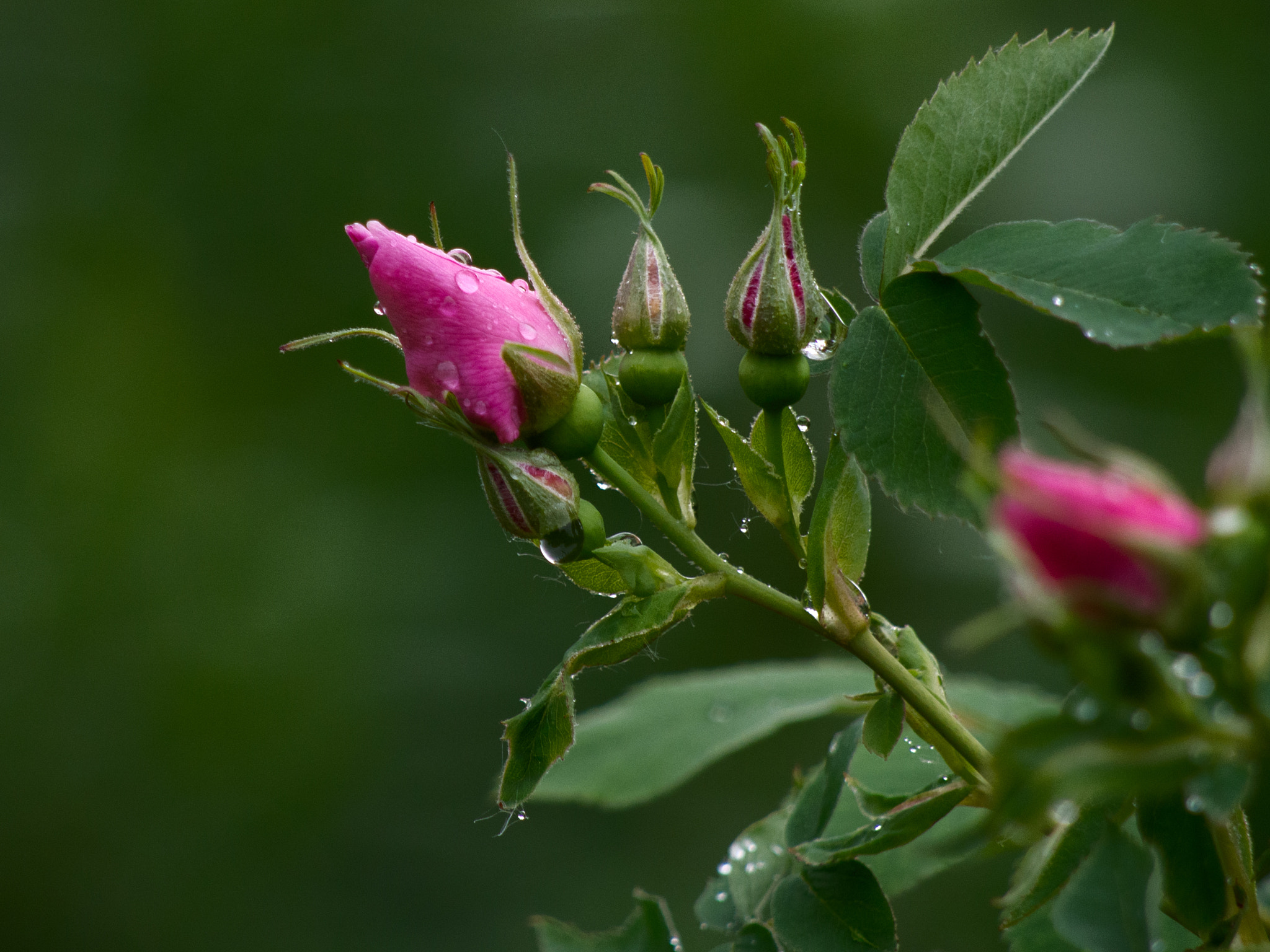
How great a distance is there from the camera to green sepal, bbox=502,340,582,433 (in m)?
0.81

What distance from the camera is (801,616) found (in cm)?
84

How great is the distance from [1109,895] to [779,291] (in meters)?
0.47

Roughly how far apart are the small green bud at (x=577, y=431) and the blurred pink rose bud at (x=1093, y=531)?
0.44 metres

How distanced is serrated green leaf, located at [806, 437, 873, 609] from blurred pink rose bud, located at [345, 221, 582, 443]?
194 millimetres

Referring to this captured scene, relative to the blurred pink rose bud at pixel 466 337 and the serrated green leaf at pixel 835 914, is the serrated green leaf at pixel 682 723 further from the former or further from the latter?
the blurred pink rose bud at pixel 466 337

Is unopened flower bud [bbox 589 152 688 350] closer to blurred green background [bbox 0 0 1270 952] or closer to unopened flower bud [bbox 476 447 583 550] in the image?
unopened flower bud [bbox 476 447 583 550]

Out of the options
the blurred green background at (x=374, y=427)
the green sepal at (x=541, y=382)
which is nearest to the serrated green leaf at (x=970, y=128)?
the green sepal at (x=541, y=382)

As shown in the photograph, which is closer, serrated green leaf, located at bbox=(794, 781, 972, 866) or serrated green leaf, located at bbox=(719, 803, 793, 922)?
serrated green leaf, located at bbox=(794, 781, 972, 866)

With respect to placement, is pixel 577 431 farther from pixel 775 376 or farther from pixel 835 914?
pixel 835 914

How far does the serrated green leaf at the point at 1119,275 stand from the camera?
0.73m

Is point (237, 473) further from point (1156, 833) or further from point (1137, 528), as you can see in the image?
point (1137, 528)

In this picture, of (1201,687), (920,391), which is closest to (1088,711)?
(1201,687)

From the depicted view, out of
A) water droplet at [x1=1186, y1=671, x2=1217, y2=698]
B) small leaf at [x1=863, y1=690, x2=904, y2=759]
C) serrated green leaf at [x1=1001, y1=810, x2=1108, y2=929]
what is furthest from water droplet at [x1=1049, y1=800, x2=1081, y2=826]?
water droplet at [x1=1186, y1=671, x2=1217, y2=698]

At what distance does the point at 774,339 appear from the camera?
882 mm
